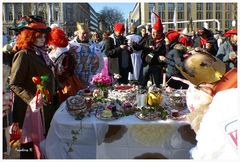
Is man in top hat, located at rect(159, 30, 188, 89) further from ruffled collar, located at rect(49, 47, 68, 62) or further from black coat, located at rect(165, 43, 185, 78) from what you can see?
ruffled collar, located at rect(49, 47, 68, 62)

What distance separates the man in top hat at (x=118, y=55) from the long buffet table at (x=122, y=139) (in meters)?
3.21

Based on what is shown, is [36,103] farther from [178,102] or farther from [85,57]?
[85,57]

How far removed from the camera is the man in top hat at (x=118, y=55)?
5664 mm

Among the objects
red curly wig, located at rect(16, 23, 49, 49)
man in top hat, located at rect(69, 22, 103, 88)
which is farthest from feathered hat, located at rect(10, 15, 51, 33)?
A: man in top hat, located at rect(69, 22, 103, 88)

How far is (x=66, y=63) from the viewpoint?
12.2 feet

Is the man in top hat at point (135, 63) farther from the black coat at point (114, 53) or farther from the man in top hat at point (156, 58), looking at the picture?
the man in top hat at point (156, 58)

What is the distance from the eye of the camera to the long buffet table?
2.41m

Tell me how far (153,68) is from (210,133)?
333cm

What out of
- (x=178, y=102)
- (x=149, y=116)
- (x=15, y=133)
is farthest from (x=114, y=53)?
(x=149, y=116)

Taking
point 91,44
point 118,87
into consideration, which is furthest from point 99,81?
point 91,44

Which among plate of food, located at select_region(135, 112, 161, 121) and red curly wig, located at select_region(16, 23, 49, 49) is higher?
red curly wig, located at select_region(16, 23, 49, 49)

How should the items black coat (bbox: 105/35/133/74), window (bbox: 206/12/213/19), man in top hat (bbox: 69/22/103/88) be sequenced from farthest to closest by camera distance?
window (bbox: 206/12/213/19) < black coat (bbox: 105/35/133/74) < man in top hat (bbox: 69/22/103/88)

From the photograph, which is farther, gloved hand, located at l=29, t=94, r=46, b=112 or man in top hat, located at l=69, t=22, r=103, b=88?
man in top hat, located at l=69, t=22, r=103, b=88

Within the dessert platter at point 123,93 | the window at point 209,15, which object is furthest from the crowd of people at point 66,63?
the window at point 209,15
